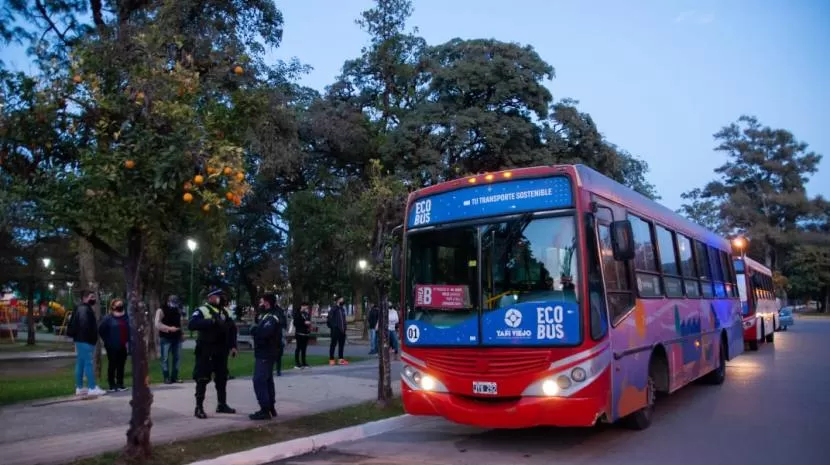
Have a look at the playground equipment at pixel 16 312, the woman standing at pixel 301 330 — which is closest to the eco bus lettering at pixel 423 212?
the woman standing at pixel 301 330

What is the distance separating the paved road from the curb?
0.18 meters

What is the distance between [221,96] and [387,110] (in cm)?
1469

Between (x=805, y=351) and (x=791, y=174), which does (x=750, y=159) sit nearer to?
(x=791, y=174)

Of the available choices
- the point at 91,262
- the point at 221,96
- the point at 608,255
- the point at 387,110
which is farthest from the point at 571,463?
the point at 387,110

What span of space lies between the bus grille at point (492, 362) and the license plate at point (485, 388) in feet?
0.34

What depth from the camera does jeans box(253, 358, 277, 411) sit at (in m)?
9.80

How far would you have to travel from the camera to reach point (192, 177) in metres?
6.88

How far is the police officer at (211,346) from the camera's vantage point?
9.78m

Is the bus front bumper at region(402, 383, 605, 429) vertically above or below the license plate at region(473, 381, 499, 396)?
below

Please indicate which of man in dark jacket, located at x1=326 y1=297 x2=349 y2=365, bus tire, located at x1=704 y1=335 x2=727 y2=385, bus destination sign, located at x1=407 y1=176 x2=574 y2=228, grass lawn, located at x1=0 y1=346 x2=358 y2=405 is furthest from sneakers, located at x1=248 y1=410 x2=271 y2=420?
bus tire, located at x1=704 y1=335 x2=727 y2=385

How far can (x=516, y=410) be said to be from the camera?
24.5 ft

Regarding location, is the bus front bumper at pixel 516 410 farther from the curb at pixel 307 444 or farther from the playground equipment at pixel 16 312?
the playground equipment at pixel 16 312

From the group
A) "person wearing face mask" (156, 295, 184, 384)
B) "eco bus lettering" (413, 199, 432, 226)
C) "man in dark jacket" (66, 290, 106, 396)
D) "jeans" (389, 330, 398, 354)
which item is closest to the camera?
"eco bus lettering" (413, 199, 432, 226)

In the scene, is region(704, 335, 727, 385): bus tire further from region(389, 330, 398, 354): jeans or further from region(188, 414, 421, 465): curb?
region(389, 330, 398, 354): jeans
